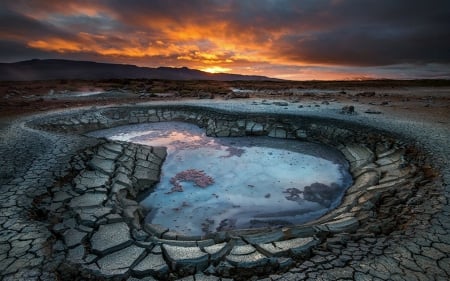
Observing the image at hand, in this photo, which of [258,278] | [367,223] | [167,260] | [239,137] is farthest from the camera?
[239,137]

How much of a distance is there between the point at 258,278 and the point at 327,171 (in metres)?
4.80

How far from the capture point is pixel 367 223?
369 cm

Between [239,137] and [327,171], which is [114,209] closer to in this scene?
[327,171]

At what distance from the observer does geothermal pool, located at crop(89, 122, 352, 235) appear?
4793mm

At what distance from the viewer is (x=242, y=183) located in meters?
6.12

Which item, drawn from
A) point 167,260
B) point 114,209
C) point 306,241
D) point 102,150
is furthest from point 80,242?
point 102,150

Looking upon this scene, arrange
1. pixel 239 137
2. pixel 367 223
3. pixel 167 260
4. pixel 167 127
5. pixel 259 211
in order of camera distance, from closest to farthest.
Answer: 1. pixel 167 260
2. pixel 367 223
3. pixel 259 211
4. pixel 239 137
5. pixel 167 127

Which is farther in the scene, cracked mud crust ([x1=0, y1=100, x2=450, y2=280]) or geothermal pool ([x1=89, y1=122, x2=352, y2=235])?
geothermal pool ([x1=89, y1=122, x2=352, y2=235])

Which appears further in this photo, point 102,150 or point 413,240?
point 102,150

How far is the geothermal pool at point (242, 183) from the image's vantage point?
479 centimetres

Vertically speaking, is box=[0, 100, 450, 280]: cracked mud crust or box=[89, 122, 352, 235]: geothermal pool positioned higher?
box=[0, 100, 450, 280]: cracked mud crust

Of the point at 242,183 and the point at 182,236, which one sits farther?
the point at 242,183

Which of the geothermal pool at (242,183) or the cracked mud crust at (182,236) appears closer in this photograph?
the cracked mud crust at (182,236)

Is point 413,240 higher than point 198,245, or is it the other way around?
point 413,240
